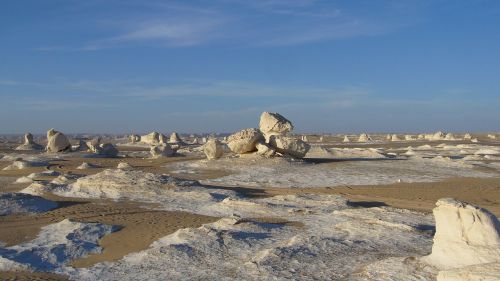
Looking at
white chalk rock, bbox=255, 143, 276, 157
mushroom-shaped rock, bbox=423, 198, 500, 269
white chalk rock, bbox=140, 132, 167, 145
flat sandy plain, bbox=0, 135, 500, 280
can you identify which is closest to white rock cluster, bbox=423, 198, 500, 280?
mushroom-shaped rock, bbox=423, 198, 500, 269

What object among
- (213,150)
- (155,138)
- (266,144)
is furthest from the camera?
(155,138)

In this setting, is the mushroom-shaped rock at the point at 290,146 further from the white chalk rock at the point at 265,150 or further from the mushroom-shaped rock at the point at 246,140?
the mushroom-shaped rock at the point at 246,140

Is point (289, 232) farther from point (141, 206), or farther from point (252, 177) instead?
point (252, 177)

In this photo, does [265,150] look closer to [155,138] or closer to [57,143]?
[57,143]

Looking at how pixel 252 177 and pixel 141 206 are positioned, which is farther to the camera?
pixel 252 177

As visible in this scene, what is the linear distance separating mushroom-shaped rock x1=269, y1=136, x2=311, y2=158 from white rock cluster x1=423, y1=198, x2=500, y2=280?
17289mm

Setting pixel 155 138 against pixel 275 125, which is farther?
pixel 155 138

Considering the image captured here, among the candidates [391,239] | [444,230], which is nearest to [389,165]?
[391,239]

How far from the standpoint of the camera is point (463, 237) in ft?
28.4

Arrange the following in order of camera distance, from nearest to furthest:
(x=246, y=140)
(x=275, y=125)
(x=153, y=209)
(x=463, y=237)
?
1. (x=463, y=237)
2. (x=153, y=209)
3. (x=246, y=140)
4. (x=275, y=125)

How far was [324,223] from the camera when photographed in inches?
504

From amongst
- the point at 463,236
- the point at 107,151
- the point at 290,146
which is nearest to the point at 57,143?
the point at 107,151

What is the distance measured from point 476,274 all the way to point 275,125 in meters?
21.7

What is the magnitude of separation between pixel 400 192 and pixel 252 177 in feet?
20.0
